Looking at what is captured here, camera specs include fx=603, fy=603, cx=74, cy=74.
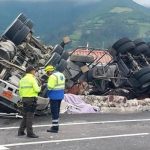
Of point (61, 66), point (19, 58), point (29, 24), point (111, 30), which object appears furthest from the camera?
point (111, 30)

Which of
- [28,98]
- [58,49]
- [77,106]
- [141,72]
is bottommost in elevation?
[28,98]

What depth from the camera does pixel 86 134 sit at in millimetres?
12273

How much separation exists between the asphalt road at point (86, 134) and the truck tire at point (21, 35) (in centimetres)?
244

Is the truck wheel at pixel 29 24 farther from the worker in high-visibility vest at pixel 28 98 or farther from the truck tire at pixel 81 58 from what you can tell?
the worker in high-visibility vest at pixel 28 98

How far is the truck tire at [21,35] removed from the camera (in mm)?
15930

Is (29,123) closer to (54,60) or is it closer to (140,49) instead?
(54,60)

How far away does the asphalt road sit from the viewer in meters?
10.9

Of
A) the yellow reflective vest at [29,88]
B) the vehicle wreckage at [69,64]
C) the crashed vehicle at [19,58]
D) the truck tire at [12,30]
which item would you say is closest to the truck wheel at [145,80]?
the vehicle wreckage at [69,64]

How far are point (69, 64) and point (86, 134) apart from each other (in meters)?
6.75

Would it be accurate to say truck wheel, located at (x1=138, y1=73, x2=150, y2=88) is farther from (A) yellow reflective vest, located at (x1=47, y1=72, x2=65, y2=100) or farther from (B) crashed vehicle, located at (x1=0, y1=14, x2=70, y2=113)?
(A) yellow reflective vest, located at (x1=47, y1=72, x2=65, y2=100)

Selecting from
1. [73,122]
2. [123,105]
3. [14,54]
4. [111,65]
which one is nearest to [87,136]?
[73,122]

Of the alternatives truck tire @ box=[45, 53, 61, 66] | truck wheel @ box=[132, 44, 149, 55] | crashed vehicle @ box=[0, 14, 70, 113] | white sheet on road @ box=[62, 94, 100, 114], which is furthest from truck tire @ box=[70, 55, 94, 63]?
truck tire @ box=[45, 53, 61, 66]

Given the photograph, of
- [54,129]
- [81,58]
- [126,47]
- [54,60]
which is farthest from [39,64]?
[126,47]

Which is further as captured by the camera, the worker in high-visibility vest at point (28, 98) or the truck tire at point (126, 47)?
the truck tire at point (126, 47)
